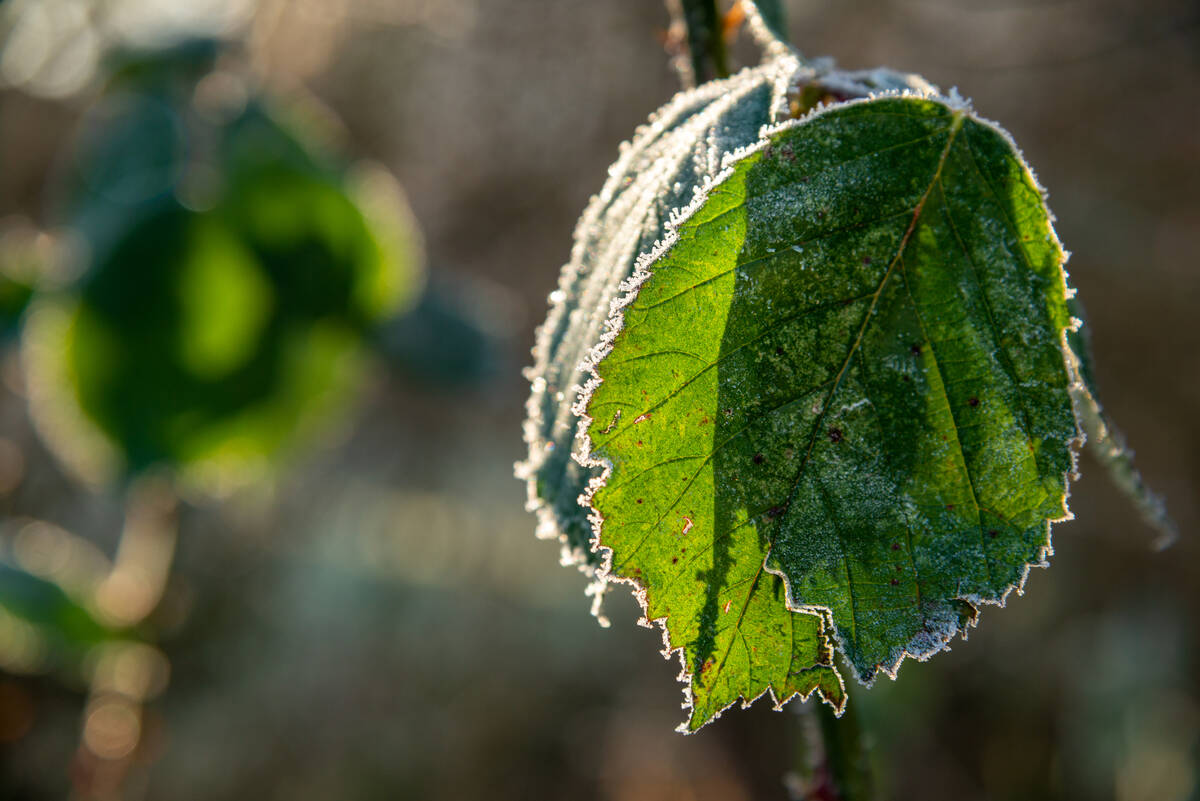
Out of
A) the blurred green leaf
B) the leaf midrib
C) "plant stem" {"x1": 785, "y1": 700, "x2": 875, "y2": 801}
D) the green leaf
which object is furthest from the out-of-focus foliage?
the leaf midrib

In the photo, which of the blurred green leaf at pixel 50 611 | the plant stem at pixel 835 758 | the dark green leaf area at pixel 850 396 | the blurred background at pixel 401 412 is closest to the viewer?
the dark green leaf area at pixel 850 396

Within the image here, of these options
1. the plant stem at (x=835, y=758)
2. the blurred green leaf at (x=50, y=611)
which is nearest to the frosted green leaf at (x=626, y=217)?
the plant stem at (x=835, y=758)

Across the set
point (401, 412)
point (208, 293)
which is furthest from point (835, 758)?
point (401, 412)

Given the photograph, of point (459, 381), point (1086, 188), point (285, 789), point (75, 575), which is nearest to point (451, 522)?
point (285, 789)

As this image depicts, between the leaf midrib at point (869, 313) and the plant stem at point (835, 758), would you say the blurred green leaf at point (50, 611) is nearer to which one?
the plant stem at point (835, 758)

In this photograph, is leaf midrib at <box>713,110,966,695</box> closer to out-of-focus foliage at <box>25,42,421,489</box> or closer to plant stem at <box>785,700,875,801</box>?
plant stem at <box>785,700,875,801</box>

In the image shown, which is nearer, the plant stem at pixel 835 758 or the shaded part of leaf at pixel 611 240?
the shaded part of leaf at pixel 611 240
